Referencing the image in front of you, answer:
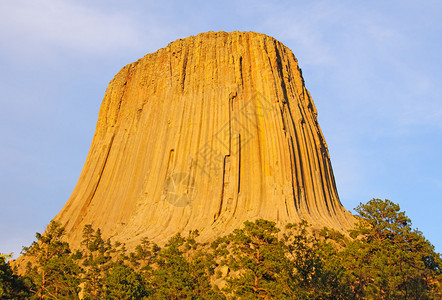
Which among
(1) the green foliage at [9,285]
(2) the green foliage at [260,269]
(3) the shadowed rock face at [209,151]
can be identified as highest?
(3) the shadowed rock face at [209,151]

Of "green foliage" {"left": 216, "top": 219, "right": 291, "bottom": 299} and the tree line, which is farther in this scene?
"green foliage" {"left": 216, "top": 219, "right": 291, "bottom": 299}

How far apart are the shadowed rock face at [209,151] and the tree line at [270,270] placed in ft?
15.2

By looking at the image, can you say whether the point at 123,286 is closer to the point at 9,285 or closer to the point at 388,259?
the point at 9,285

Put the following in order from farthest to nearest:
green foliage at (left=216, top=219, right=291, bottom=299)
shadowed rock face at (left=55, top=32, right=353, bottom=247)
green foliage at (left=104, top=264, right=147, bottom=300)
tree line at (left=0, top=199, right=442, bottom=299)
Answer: shadowed rock face at (left=55, top=32, right=353, bottom=247) → green foliage at (left=104, top=264, right=147, bottom=300) → green foliage at (left=216, top=219, right=291, bottom=299) → tree line at (left=0, top=199, right=442, bottom=299)

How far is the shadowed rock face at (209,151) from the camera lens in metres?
37.2

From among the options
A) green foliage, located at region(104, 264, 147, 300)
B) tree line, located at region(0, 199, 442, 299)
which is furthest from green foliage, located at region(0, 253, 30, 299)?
green foliage, located at region(104, 264, 147, 300)

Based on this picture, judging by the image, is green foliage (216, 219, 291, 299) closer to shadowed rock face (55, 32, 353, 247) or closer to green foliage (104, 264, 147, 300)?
green foliage (104, 264, 147, 300)

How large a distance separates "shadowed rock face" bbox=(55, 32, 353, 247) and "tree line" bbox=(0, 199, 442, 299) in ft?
15.2

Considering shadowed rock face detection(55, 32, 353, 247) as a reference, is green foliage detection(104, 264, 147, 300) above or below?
below

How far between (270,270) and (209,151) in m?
20.0

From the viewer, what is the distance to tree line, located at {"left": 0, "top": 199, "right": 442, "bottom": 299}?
1941 centimetres

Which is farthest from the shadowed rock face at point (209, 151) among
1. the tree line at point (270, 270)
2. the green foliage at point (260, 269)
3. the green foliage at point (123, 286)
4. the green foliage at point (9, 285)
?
the green foliage at point (9, 285)

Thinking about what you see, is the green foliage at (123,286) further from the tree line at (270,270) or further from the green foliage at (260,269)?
the green foliage at (260,269)

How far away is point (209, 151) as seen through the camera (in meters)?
40.4
